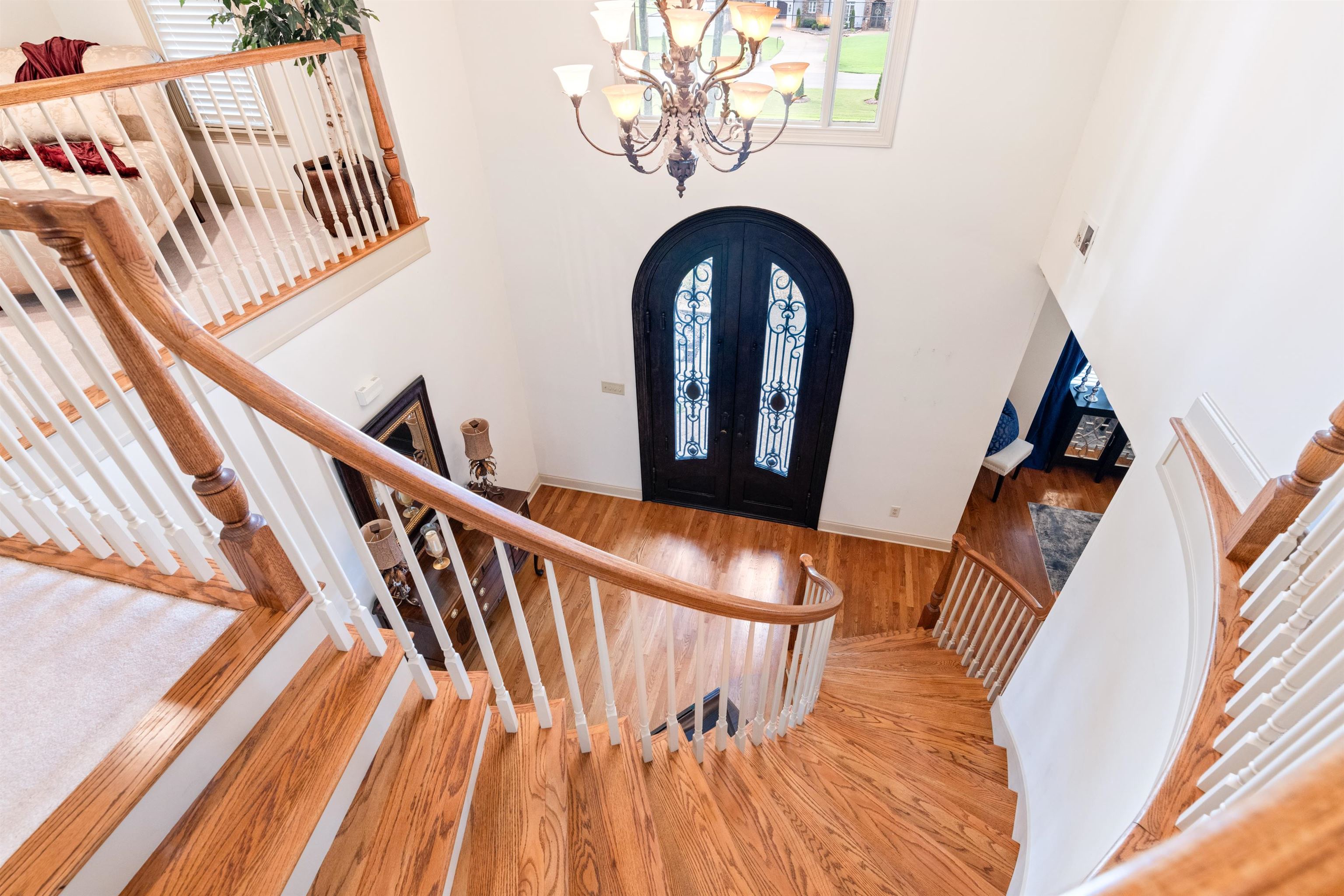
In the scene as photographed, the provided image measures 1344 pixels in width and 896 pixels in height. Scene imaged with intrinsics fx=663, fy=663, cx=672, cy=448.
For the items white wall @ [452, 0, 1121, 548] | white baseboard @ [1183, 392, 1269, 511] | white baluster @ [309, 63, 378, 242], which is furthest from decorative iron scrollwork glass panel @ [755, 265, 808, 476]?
white baseboard @ [1183, 392, 1269, 511]

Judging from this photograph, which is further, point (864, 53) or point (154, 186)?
point (864, 53)

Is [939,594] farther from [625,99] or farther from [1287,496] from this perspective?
[625,99]

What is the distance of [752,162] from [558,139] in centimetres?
128

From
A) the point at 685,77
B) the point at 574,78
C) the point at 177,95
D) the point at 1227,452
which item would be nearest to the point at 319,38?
the point at 177,95

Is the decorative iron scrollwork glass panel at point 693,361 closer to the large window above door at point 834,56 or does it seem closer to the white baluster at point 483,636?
the large window above door at point 834,56

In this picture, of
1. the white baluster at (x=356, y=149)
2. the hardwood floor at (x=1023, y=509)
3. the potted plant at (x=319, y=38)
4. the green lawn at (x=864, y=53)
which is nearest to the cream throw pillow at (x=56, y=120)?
the potted plant at (x=319, y=38)

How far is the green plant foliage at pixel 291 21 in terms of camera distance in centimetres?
302

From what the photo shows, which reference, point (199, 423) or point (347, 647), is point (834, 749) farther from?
point (199, 423)

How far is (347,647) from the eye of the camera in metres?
1.57

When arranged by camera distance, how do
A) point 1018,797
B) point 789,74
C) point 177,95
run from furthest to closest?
point 177,95 < point 1018,797 < point 789,74

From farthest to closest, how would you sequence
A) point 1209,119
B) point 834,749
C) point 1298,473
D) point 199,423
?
point 834,749, point 1209,119, point 1298,473, point 199,423

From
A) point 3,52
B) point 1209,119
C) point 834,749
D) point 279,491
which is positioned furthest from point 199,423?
point 3,52

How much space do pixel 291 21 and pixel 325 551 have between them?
296 cm

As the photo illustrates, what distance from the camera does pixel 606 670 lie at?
1780 millimetres
